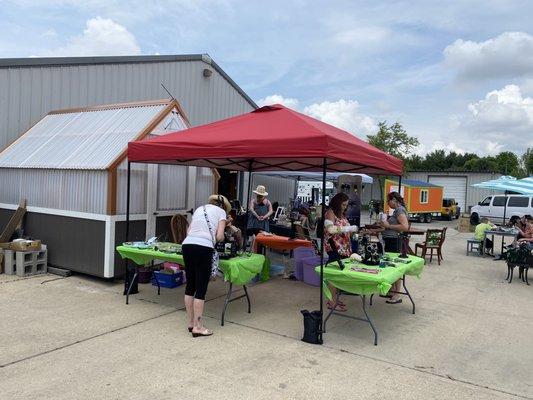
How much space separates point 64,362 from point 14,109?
266 inches

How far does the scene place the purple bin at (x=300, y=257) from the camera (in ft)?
25.1

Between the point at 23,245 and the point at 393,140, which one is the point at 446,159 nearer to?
the point at 393,140

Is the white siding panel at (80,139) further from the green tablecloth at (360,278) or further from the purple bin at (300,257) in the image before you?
the green tablecloth at (360,278)

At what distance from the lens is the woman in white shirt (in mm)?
4785

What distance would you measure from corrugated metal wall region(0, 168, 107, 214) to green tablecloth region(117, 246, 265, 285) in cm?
134

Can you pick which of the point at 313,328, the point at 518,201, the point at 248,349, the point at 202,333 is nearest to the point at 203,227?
the point at 202,333

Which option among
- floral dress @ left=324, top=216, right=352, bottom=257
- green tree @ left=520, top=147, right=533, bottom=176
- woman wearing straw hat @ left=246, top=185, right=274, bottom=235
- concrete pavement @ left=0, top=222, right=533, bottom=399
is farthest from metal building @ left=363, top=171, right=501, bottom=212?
floral dress @ left=324, top=216, right=352, bottom=257

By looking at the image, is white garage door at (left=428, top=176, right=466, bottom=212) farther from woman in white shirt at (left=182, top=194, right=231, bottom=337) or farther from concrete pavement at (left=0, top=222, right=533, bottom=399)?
woman in white shirt at (left=182, top=194, right=231, bottom=337)

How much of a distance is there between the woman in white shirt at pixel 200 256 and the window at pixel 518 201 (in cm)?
1945

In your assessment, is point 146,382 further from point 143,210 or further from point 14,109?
point 14,109

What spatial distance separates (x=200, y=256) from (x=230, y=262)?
48cm

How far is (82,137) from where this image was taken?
7980mm

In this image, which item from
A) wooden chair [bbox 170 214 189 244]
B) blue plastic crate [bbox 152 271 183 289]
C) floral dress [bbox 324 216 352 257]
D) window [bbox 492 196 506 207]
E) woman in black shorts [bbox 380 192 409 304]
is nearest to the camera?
floral dress [bbox 324 216 352 257]

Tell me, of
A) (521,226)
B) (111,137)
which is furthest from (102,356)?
(521,226)
